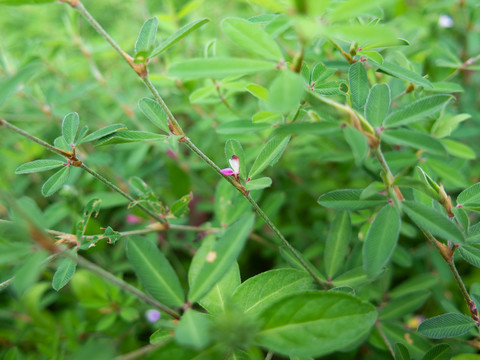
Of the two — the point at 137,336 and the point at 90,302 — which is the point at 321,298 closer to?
the point at 90,302

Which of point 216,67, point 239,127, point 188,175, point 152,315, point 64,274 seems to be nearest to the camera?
point 216,67

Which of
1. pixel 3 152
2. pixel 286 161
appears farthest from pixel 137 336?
pixel 3 152

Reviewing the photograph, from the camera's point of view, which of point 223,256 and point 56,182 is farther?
point 56,182

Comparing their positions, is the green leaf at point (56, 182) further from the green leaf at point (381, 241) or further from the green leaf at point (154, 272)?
the green leaf at point (381, 241)

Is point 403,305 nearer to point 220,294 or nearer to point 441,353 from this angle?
point 441,353

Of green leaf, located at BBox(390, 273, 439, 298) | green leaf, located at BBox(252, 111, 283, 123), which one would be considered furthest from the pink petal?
green leaf, located at BBox(390, 273, 439, 298)

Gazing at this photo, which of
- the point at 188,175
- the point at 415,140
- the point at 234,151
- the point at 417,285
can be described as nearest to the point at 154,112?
the point at 234,151
